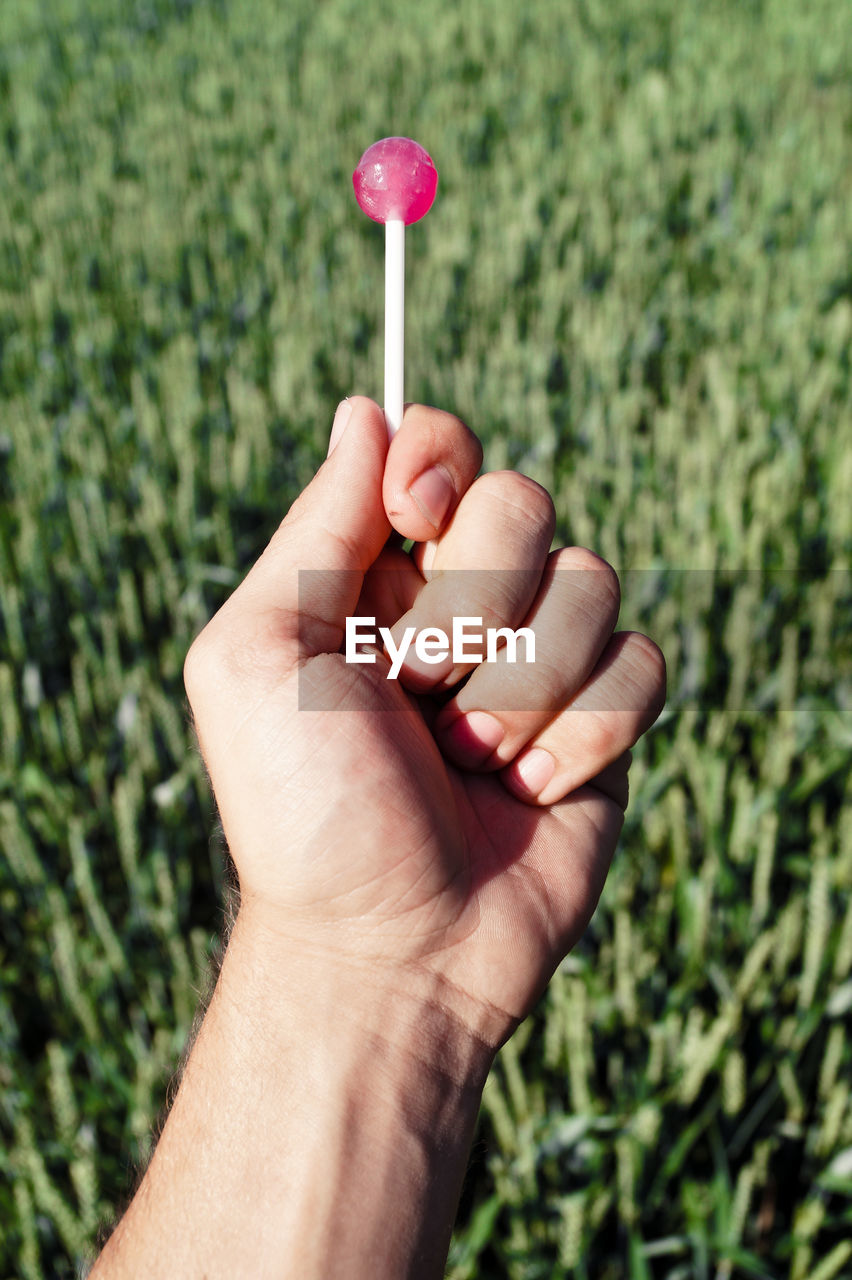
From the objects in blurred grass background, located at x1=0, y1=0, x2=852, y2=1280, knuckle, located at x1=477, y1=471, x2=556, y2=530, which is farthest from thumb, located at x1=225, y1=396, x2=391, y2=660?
blurred grass background, located at x1=0, y1=0, x2=852, y2=1280

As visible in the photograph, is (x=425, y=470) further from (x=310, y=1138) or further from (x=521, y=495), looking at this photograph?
(x=310, y=1138)

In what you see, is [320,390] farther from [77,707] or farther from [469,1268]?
[469,1268]

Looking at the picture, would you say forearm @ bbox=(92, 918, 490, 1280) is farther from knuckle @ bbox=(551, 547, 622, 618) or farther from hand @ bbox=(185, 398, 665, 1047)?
knuckle @ bbox=(551, 547, 622, 618)

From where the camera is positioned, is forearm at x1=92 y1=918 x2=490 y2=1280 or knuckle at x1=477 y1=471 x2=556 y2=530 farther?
knuckle at x1=477 y1=471 x2=556 y2=530

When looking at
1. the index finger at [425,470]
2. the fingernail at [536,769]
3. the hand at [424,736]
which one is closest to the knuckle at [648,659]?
the hand at [424,736]

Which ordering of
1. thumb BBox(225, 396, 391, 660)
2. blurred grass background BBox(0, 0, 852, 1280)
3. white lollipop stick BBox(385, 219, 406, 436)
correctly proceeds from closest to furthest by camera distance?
1. white lollipop stick BBox(385, 219, 406, 436)
2. thumb BBox(225, 396, 391, 660)
3. blurred grass background BBox(0, 0, 852, 1280)

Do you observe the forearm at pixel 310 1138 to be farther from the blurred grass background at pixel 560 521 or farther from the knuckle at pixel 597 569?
the knuckle at pixel 597 569
